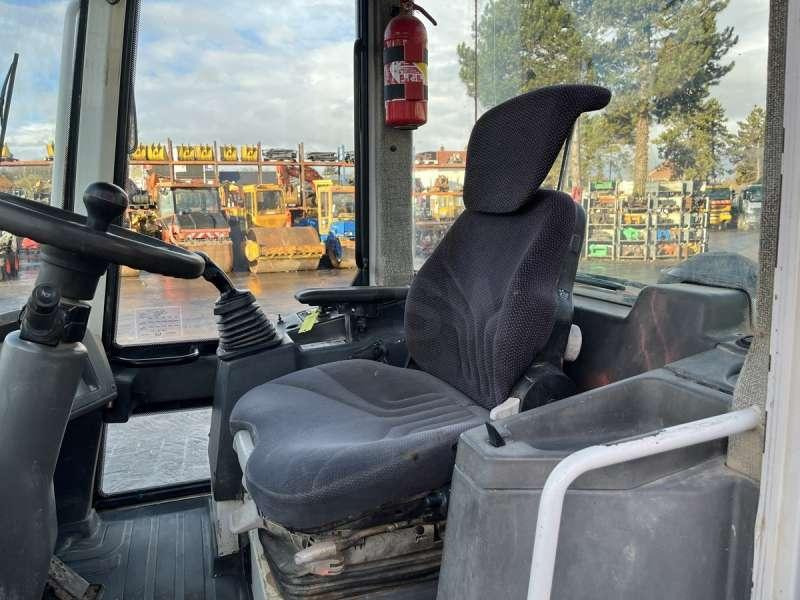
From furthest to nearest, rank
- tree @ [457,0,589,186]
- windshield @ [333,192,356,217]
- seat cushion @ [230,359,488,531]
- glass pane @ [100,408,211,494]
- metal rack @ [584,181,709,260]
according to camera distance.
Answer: windshield @ [333,192,356,217]
glass pane @ [100,408,211,494]
tree @ [457,0,589,186]
metal rack @ [584,181,709,260]
seat cushion @ [230,359,488,531]

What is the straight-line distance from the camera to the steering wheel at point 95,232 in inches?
42.1

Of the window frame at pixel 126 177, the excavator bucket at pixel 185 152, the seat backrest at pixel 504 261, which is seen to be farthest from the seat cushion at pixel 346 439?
the excavator bucket at pixel 185 152

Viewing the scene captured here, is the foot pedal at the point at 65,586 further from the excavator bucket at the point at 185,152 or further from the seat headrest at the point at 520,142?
the seat headrest at the point at 520,142

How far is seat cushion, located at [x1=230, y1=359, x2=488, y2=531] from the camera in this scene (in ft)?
3.46

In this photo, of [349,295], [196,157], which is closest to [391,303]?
[349,295]

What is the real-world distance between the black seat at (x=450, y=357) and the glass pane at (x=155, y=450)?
2.17 feet

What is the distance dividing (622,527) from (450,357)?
891 mm

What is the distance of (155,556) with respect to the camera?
1.83 meters

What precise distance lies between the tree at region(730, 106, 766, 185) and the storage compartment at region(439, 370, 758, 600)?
584 mm

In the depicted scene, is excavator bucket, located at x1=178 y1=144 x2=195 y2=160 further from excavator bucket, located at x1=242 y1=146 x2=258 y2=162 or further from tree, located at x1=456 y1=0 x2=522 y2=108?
tree, located at x1=456 y1=0 x2=522 y2=108

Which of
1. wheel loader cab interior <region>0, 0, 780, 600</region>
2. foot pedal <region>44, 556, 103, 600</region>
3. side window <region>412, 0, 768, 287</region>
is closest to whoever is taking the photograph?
wheel loader cab interior <region>0, 0, 780, 600</region>

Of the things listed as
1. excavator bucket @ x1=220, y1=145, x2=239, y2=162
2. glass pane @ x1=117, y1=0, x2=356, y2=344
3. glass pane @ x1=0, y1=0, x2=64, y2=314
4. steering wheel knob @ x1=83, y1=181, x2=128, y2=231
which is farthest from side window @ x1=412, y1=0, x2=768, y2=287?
glass pane @ x1=0, y1=0, x2=64, y2=314

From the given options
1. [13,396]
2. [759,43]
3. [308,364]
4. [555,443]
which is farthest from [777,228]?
[308,364]

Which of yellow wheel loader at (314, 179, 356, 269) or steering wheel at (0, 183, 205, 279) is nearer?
steering wheel at (0, 183, 205, 279)
